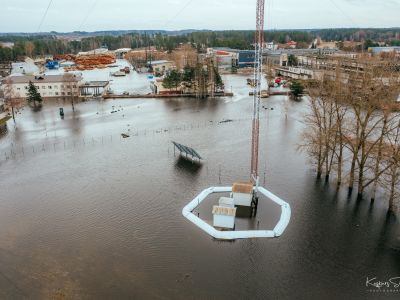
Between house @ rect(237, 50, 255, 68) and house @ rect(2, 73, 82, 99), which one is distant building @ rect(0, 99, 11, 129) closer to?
house @ rect(2, 73, 82, 99)

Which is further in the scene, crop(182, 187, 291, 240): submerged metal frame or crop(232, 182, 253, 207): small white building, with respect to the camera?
crop(232, 182, 253, 207): small white building

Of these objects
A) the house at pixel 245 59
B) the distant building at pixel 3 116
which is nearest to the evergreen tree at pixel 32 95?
the distant building at pixel 3 116

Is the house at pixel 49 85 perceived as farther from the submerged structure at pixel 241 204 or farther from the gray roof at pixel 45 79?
the submerged structure at pixel 241 204

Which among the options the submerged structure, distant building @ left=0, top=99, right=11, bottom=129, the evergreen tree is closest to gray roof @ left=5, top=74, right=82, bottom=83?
the evergreen tree

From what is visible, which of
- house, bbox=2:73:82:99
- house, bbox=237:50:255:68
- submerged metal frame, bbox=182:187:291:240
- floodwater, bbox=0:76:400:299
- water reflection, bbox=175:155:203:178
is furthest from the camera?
house, bbox=237:50:255:68

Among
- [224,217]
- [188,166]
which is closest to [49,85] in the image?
[188,166]

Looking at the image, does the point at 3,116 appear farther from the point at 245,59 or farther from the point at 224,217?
the point at 245,59
